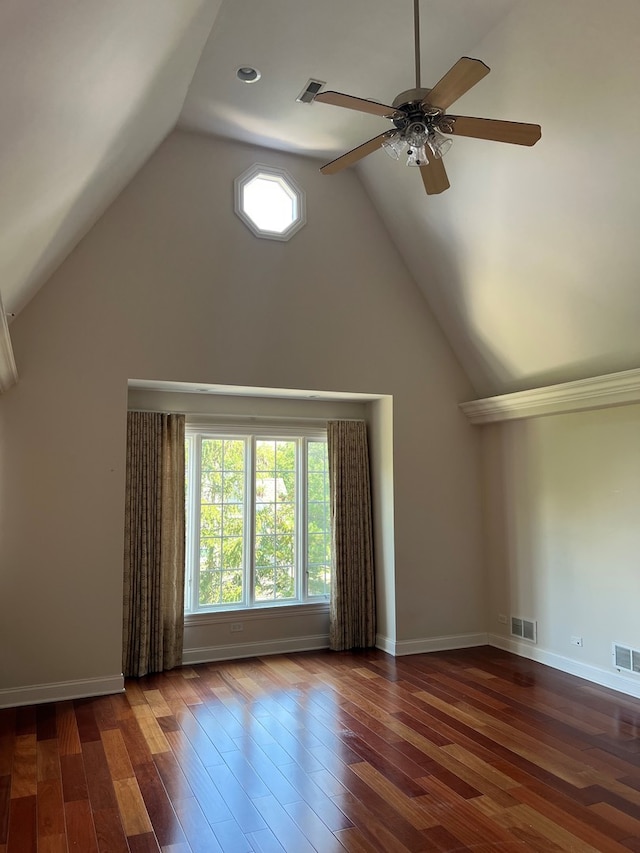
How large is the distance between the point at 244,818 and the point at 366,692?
1.97 metres

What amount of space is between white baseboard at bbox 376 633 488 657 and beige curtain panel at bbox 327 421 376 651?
229mm

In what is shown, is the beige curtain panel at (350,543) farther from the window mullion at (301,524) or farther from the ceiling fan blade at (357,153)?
the ceiling fan blade at (357,153)

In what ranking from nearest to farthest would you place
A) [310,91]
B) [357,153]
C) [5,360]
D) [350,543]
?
[357,153]
[5,360]
[310,91]
[350,543]

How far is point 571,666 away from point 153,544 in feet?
12.0

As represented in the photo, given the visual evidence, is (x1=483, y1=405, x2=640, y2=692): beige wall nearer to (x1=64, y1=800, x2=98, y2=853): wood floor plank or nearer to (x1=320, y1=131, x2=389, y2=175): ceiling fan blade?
(x1=320, y1=131, x2=389, y2=175): ceiling fan blade

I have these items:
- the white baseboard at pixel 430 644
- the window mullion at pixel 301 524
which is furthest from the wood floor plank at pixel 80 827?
the white baseboard at pixel 430 644

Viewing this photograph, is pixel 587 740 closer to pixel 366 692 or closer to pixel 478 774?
pixel 478 774

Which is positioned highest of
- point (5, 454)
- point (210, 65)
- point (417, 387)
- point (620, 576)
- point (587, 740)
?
point (210, 65)

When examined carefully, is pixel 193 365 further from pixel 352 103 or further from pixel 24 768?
pixel 24 768

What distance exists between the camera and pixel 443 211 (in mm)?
5102

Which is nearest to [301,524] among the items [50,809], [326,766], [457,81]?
[326,766]

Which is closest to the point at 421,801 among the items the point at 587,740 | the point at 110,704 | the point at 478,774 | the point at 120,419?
the point at 478,774

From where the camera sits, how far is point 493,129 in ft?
9.72

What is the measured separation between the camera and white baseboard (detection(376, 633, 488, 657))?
5.86 m
